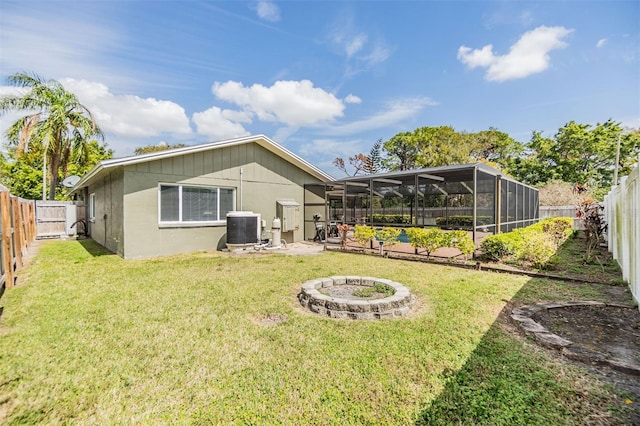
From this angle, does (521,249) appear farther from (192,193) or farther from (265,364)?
(192,193)

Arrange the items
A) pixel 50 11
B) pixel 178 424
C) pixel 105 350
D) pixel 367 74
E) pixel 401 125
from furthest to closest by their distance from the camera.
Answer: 1. pixel 401 125
2. pixel 367 74
3. pixel 50 11
4. pixel 105 350
5. pixel 178 424

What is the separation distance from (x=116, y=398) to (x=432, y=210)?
15596mm

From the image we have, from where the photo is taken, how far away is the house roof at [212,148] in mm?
7738

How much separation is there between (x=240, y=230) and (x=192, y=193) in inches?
76.4

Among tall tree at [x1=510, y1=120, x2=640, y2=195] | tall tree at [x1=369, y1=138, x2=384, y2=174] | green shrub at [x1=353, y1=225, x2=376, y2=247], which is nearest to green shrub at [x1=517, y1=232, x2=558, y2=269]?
green shrub at [x1=353, y1=225, x2=376, y2=247]

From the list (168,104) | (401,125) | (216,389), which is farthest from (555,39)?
(168,104)

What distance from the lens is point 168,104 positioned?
34.2m

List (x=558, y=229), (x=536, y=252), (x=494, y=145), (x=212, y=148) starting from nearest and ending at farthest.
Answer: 1. (x=536, y=252)
2. (x=212, y=148)
3. (x=558, y=229)
4. (x=494, y=145)

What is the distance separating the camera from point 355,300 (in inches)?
173

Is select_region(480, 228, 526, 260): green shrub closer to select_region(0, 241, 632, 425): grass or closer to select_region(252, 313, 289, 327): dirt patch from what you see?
select_region(0, 241, 632, 425): grass

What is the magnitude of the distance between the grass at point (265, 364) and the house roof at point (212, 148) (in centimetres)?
371

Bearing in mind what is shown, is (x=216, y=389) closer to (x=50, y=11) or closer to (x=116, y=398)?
(x=116, y=398)

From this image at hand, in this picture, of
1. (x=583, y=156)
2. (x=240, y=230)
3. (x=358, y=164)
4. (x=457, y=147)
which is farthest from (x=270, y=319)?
(x=358, y=164)

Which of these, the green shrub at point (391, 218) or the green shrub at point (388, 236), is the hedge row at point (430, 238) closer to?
the green shrub at point (388, 236)
